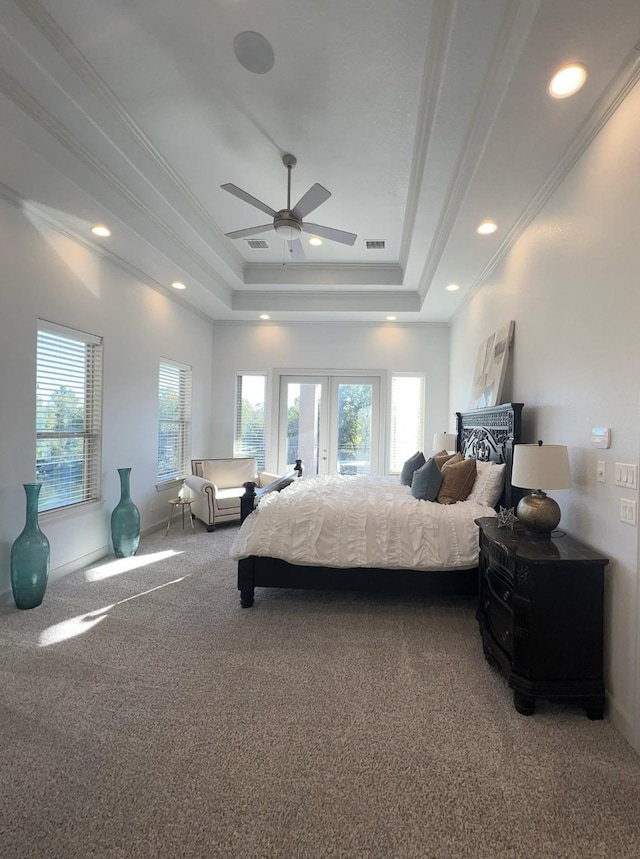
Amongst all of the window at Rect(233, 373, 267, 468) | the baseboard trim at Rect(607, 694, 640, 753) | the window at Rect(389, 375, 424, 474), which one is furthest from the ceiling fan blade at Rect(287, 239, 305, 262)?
the baseboard trim at Rect(607, 694, 640, 753)

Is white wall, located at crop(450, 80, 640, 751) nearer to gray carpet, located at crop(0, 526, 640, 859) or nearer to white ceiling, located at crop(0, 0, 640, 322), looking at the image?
white ceiling, located at crop(0, 0, 640, 322)

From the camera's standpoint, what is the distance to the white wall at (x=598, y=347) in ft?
5.85

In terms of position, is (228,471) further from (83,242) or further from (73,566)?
(83,242)

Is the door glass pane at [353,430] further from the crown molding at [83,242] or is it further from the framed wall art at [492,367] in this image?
the crown molding at [83,242]

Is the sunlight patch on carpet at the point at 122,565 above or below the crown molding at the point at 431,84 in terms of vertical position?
below

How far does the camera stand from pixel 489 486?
312 centimetres

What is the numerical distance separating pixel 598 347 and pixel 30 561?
13.2 ft

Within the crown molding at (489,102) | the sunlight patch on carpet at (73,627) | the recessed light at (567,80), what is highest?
the crown molding at (489,102)

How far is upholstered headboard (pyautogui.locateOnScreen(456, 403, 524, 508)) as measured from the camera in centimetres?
299

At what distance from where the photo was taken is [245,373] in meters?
6.43

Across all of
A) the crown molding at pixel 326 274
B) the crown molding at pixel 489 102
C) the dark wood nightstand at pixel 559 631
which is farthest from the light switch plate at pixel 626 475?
the crown molding at pixel 326 274

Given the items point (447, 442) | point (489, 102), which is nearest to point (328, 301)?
point (447, 442)

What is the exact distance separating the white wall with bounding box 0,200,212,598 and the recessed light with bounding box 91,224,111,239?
0.81ft

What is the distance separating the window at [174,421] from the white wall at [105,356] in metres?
0.22
